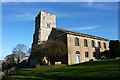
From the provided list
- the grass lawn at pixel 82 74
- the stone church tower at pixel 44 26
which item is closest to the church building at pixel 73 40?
the stone church tower at pixel 44 26

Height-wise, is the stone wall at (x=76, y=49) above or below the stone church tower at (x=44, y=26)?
below

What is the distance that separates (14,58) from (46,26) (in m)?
25.3

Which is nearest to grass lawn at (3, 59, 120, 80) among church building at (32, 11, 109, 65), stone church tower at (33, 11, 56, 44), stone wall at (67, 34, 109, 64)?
stone wall at (67, 34, 109, 64)

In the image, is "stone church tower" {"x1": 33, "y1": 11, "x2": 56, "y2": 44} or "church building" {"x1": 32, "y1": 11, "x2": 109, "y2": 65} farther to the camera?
"stone church tower" {"x1": 33, "y1": 11, "x2": 56, "y2": 44}

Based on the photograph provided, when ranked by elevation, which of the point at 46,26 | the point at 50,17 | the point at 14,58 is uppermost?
the point at 50,17

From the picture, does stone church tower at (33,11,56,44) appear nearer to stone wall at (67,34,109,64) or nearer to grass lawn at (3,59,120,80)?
stone wall at (67,34,109,64)

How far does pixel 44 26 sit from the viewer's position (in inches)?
1495

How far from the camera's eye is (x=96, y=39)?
35.3 m

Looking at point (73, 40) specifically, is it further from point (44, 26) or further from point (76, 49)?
point (44, 26)

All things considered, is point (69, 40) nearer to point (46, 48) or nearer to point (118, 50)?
→ point (46, 48)

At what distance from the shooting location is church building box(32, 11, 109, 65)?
28022 mm

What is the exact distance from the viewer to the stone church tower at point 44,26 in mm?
36469

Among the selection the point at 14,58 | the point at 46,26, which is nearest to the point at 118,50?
the point at 46,26

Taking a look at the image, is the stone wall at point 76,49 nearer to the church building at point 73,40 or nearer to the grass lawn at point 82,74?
the church building at point 73,40
